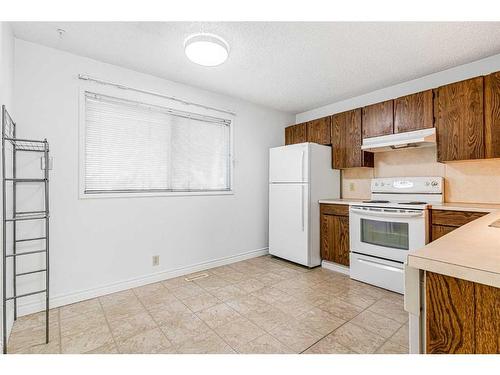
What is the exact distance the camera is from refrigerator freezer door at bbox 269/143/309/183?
3449mm

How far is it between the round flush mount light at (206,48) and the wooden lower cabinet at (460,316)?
2.04m

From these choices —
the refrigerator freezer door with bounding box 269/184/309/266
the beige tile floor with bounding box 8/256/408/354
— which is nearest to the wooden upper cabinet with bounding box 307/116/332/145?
the refrigerator freezer door with bounding box 269/184/309/266

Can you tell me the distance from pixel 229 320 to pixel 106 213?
164 cm

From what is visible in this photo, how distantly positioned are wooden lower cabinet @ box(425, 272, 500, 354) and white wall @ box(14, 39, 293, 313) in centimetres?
274

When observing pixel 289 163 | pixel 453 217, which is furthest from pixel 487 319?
pixel 289 163

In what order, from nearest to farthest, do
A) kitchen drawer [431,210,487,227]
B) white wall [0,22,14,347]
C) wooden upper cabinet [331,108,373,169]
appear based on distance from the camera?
white wall [0,22,14,347], kitchen drawer [431,210,487,227], wooden upper cabinet [331,108,373,169]

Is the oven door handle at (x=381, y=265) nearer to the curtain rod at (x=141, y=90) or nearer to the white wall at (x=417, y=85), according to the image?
the white wall at (x=417, y=85)

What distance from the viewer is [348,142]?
138 inches

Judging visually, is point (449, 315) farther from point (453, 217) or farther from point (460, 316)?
point (453, 217)

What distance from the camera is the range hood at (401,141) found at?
8.86ft

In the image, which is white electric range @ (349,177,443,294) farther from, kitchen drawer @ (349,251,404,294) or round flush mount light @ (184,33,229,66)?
round flush mount light @ (184,33,229,66)

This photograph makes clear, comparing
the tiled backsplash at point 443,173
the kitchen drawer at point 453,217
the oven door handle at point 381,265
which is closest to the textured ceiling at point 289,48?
the tiled backsplash at point 443,173

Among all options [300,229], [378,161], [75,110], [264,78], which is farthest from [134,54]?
[378,161]
